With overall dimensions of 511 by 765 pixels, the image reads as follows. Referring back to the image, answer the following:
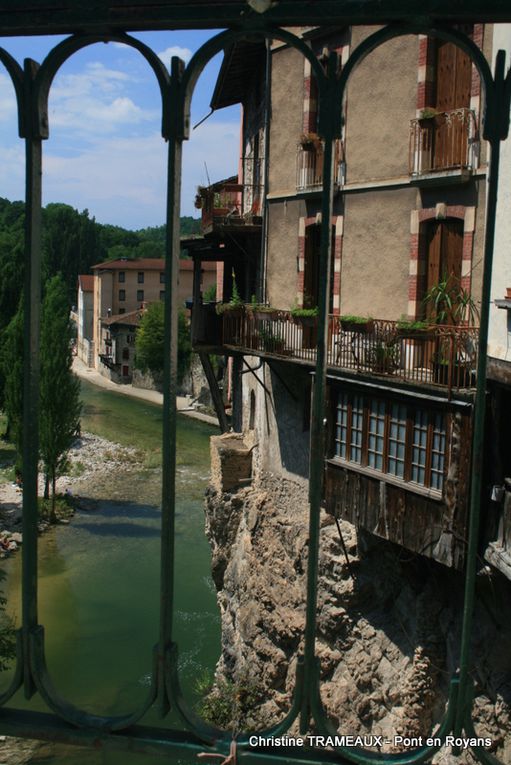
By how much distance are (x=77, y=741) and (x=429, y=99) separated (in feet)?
42.1

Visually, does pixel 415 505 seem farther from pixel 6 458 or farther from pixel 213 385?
pixel 6 458

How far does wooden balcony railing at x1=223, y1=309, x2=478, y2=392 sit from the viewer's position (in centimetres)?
995

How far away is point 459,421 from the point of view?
9805 mm

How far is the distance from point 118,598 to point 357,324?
13.3 meters

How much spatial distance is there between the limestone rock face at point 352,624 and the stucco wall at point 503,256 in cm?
284

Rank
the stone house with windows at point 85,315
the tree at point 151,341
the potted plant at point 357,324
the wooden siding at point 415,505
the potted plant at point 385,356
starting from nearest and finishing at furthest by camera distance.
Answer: the wooden siding at point 415,505 → the potted plant at point 385,356 → the potted plant at point 357,324 → the tree at point 151,341 → the stone house with windows at point 85,315

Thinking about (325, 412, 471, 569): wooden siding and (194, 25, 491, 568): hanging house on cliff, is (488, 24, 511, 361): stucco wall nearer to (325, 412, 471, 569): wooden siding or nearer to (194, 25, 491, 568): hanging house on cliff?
(194, 25, 491, 568): hanging house on cliff

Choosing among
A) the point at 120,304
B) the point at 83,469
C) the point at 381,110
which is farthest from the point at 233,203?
the point at 120,304

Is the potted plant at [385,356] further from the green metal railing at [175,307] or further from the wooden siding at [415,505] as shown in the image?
the green metal railing at [175,307]

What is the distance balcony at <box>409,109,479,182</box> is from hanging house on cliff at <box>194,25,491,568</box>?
0.08 ft

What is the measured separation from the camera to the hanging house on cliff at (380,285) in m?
10.4

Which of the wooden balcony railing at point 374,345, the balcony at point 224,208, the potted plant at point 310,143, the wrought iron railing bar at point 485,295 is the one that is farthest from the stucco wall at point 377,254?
the wrought iron railing bar at point 485,295

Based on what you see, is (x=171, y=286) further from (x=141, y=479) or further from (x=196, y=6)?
(x=141, y=479)

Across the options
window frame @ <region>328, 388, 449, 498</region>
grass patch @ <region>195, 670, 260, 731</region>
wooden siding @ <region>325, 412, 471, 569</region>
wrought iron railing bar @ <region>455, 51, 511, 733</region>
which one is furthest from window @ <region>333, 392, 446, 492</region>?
wrought iron railing bar @ <region>455, 51, 511, 733</region>
